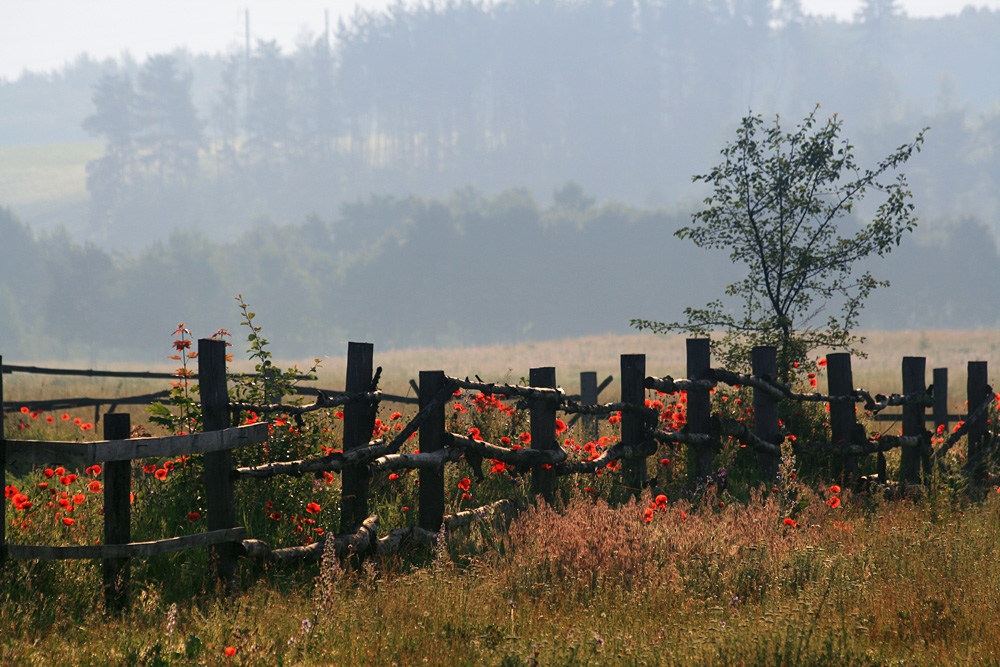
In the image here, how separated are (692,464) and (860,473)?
94.5 inches

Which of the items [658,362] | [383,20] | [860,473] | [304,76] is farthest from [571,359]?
[383,20]

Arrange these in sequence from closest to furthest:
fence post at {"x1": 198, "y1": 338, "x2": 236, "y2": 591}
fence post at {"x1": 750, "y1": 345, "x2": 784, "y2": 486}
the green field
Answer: fence post at {"x1": 198, "y1": 338, "x2": 236, "y2": 591}
fence post at {"x1": 750, "y1": 345, "x2": 784, "y2": 486}
the green field

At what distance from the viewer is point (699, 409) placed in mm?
8258

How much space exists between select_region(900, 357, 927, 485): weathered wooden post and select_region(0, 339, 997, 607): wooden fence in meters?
0.01

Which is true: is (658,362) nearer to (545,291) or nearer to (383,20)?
(545,291)

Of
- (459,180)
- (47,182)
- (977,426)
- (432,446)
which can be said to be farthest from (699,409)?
(47,182)

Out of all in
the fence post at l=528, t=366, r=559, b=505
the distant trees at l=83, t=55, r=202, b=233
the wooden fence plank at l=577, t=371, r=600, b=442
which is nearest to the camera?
the fence post at l=528, t=366, r=559, b=505

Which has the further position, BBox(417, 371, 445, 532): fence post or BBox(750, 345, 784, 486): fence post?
BBox(750, 345, 784, 486): fence post

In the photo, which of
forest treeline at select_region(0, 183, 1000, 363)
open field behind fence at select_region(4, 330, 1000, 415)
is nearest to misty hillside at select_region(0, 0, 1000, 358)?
forest treeline at select_region(0, 183, 1000, 363)

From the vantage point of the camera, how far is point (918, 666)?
4141mm

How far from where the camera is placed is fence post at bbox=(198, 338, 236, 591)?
538 centimetres

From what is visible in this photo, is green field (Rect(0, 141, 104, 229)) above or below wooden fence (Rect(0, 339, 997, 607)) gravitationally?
above

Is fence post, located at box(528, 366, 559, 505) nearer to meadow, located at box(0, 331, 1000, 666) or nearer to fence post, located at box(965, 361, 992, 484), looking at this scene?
meadow, located at box(0, 331, 1000, 666)

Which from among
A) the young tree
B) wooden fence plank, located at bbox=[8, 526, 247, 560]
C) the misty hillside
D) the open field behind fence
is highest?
the misty hillside
